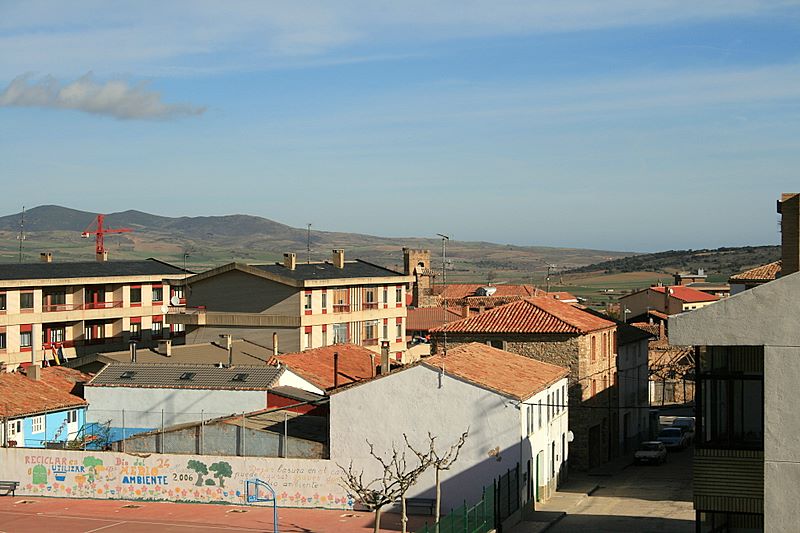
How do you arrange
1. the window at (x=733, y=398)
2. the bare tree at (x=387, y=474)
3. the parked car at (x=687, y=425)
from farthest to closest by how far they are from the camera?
the parked car at (x=687, y=425) < the bare tree at (x=387, y=474) < the window at (x=733, y=398)

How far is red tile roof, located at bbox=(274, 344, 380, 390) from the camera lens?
56.5m

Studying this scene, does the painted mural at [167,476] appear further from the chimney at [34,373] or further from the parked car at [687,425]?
the parked car at [687,425]

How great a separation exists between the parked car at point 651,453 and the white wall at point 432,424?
1692 centimetres

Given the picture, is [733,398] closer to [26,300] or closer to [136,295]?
[26,300]

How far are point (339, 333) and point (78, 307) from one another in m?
17.7

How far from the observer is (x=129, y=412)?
52.0 meters

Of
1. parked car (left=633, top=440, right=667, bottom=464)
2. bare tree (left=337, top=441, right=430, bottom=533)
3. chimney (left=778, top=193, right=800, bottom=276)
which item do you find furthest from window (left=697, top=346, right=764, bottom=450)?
parked car (left=633, top=440, right=667, bottom=464)

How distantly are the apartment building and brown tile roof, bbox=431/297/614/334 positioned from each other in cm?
2893

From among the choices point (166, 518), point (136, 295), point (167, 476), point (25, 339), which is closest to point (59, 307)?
point (25, 339)

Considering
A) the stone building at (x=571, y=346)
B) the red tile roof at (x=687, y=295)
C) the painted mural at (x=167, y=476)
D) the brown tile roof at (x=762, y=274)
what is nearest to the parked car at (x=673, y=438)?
the stone building at (x=571, y=346)

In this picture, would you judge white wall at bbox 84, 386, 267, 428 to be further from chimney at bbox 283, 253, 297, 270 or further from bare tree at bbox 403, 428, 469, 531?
chimney at bbox 283, 253, 297, 270

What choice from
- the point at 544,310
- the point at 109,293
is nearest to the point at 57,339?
the point at 109,293

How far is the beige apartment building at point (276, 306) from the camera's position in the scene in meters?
75.1

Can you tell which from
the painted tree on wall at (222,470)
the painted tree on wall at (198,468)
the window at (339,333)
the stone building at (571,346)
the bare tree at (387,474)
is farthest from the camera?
the window at (339,333)
